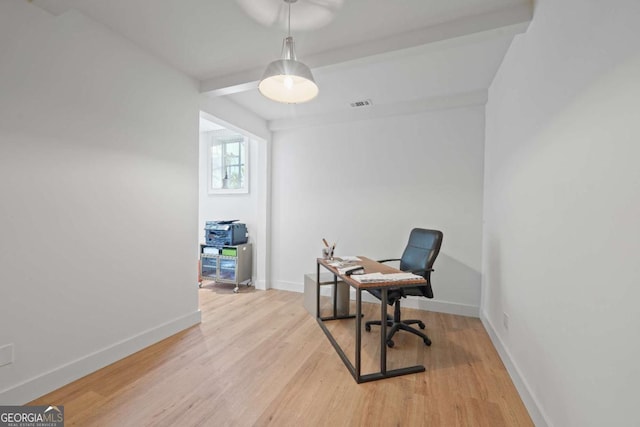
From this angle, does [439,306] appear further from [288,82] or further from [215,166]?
[215,166]

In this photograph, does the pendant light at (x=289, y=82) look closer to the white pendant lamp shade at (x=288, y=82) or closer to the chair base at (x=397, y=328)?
the white pendant lamp shade at (x=288, y=82)

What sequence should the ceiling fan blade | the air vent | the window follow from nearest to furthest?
the ceiling fan blade → the air vent → the window

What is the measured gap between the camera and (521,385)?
187 centimetres

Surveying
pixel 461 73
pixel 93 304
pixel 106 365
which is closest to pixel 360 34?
pixel 461 73

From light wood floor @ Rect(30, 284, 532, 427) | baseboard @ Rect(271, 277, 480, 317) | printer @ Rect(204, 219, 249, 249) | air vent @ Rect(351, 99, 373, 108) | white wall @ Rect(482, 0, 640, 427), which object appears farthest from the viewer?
printer @ Rect(204, 219, 249, 249)

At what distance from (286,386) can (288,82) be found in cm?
216

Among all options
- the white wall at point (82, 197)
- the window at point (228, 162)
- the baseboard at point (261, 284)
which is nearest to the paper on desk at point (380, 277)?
the white wall at point (82, 197)

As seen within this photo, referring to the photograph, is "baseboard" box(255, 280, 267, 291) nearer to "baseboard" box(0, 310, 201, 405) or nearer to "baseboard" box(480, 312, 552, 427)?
"baseboard" box(0, 310, 201, 405)

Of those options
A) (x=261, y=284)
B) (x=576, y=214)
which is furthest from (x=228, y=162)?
(x=576, y=214)

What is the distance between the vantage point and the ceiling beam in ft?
6.31

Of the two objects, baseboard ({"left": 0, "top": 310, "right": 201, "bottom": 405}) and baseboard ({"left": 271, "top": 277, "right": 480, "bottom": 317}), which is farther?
baseboard ({"left": 271, "top": 277, "right": 480, "bottom": 317})

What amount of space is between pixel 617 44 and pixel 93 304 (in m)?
3.38

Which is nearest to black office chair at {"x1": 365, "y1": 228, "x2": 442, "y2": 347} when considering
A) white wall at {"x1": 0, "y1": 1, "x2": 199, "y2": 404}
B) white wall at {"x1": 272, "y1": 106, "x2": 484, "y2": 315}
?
white wall at {"x1": 272, "y1": 106, "x2": 484, "y2": 315}

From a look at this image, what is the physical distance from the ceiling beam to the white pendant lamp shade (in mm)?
530
